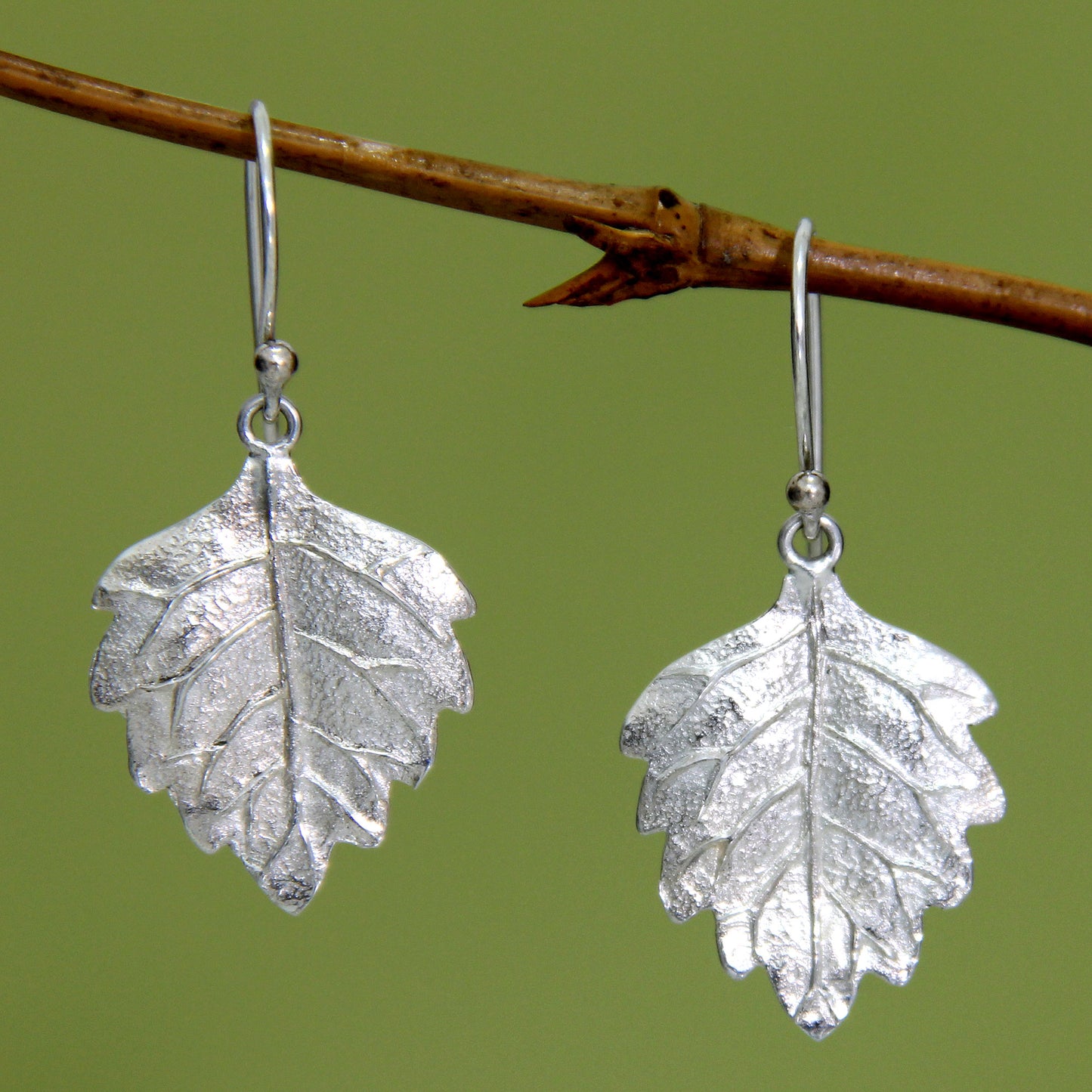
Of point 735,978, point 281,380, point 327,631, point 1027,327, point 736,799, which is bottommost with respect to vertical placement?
point 735,978

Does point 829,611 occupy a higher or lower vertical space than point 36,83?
lower

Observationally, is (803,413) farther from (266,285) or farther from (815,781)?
(266,285)

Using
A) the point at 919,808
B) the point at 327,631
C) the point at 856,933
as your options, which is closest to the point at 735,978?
the point at 856,933

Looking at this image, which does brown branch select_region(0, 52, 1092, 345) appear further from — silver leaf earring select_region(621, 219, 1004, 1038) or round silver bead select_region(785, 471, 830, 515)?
round silver bead select_region(785, 471, 830, 515)

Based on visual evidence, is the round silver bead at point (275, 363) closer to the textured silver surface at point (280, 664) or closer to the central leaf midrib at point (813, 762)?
the textured silver surface at point (280, 664)

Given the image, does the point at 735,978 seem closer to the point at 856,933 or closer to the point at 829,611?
the point at 856,933

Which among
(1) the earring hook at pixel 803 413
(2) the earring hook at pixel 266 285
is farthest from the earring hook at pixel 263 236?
(1) the earring hook at pixel 803 413

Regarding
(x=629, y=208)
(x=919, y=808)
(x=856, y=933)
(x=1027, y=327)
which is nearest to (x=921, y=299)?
(x=1027, y=327)

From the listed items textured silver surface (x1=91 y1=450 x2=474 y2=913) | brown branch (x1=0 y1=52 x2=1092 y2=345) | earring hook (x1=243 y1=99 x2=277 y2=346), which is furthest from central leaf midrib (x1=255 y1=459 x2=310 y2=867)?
brown branch (x1=0 y1=52 x2=1092 y2=345)
